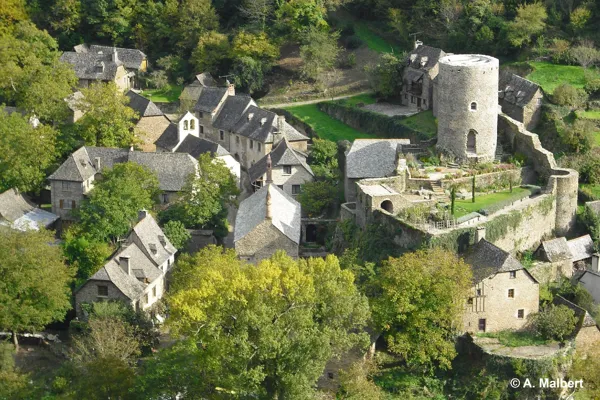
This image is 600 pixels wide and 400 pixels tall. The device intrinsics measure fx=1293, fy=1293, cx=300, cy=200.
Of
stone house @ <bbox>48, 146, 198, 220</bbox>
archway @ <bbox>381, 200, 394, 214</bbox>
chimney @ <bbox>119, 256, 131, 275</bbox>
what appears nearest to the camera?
chimney @ <bbox>119, 256, 131, 275</bbox>

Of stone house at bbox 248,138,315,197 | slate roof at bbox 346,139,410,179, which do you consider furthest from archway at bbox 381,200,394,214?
stone house at bbox 248,138,315,197

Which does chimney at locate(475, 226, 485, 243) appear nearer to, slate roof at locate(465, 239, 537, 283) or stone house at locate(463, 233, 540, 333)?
slate roof at locate(465, 239, 537, 283)

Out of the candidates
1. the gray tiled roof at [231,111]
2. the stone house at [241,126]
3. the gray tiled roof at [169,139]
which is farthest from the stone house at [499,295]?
the gray tiled roof at [231,111]

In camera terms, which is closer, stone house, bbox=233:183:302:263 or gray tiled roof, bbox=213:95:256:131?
stone house, bbox=233:183:302:263

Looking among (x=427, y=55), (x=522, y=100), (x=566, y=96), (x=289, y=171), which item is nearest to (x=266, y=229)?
(x=289, y=171)

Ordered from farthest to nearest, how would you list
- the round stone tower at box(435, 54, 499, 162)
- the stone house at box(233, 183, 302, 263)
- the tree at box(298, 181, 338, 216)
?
the tree at box(298, 181, 338, 216)
the round stone tower at box(435, 54, 499, 162)
the stone house at box(233, 183, 302, 263)

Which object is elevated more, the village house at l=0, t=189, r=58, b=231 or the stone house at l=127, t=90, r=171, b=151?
the stone house at l=127, t=90, r=171, b=151

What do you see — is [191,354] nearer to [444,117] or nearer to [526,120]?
[444,117]
